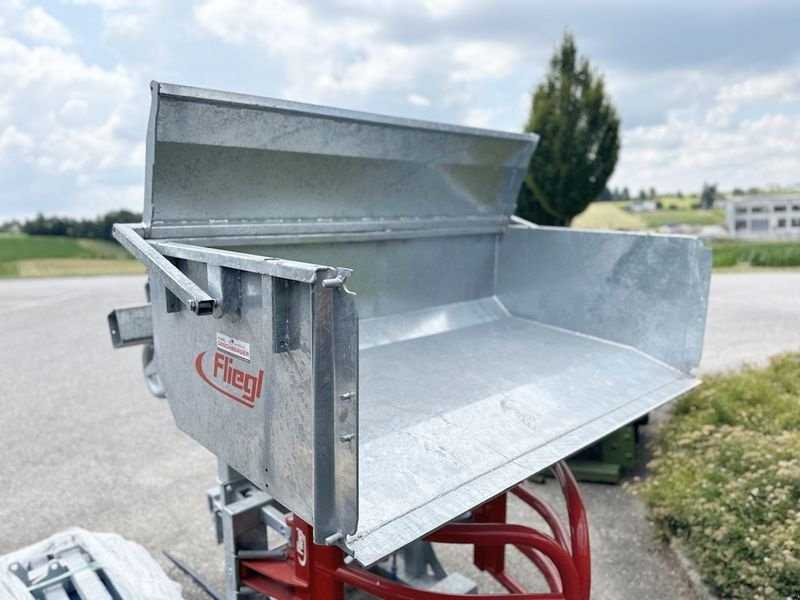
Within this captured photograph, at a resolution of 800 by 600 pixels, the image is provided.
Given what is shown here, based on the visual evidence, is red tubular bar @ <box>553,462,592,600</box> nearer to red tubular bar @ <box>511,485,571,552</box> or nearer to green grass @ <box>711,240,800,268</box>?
red tubular bar @ <box>511,485,571,552</box>

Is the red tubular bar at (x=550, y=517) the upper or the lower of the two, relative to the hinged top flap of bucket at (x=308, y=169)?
lower

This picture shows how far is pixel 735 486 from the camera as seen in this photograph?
2779mm

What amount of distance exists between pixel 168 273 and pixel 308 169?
127 centimetres

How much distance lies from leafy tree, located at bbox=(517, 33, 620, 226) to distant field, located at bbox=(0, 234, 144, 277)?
12.0m

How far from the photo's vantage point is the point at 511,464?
→ 185 cm

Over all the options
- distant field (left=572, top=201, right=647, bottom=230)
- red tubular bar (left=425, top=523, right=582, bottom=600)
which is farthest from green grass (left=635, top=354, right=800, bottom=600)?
distant field (left=572, top=201, right=647, bottom=230)

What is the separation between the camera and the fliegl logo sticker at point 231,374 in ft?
4.98

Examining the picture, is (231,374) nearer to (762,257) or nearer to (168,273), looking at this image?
(168,273)

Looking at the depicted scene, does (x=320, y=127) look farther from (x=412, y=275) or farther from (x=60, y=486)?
(x=60, y=486)

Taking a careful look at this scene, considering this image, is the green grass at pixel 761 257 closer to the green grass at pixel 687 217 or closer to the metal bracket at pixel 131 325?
the metal bracket at pixel 131 325

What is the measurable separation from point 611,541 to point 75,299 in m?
11.4

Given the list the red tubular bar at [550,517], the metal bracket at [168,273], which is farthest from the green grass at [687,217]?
the metal bracket at [168,273]

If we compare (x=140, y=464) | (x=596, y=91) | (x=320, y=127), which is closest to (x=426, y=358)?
(x=320, y=127)

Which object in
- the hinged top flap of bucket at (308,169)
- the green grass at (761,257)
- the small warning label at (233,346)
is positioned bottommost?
the green grass at (761,257)
